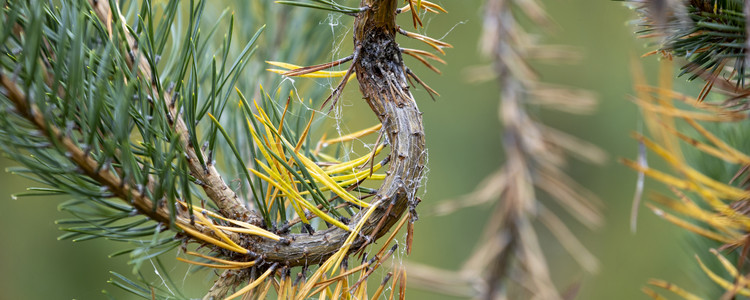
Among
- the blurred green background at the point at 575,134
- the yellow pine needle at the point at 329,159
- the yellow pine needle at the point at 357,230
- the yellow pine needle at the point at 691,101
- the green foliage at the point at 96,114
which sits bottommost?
the blurred green background at the point at 575,134

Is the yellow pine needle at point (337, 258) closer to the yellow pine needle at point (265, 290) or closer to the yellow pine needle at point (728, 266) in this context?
the yellow pine needle at point (265, 290)

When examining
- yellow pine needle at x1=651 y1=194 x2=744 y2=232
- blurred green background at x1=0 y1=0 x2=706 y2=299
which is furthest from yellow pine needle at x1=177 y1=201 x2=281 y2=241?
blurred green background at x1=0 y1=0 x2=706 y2=299

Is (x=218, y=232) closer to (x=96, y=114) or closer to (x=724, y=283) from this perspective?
(x=96, y=114)

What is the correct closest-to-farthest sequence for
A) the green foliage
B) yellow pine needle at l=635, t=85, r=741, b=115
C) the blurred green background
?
the green foliage
yellow pine needle at l=635, t=85, r=741, b=115
the blurred green background

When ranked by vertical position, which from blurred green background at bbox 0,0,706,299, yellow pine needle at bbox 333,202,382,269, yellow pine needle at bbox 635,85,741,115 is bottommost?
blurred green background at bbox 0,0,706,299

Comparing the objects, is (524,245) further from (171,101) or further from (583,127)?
(583,127)

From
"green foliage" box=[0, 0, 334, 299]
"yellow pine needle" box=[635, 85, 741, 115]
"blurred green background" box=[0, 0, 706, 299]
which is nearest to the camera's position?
"green foliage" box=[0, 0, 334, 299]

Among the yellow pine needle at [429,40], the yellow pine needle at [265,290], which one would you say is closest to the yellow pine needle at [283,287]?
the yellow pine needle at [265,290]

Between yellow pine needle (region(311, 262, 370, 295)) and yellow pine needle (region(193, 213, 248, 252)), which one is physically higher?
yellow pine needle (region(193, 213, 248, 252))

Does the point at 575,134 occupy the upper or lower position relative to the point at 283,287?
lower

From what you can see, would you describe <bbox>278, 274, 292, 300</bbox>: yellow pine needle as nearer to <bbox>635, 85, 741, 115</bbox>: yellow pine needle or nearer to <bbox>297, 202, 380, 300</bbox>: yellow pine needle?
<bbox>297, 202, 380, 300</bbox>: yellow pine needle

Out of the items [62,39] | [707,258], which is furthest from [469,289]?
[62,39]

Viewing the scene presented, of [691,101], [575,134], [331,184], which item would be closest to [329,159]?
[331,184]
